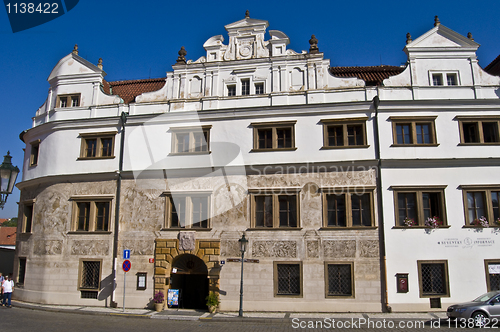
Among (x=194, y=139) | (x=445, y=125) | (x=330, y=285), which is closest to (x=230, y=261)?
(x=330, y=285)

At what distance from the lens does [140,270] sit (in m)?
20.6

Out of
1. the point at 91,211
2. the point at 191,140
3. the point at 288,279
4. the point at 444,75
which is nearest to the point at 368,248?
the point at 288,279

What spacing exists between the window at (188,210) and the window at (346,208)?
6300mm

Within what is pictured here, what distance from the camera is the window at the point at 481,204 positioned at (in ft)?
61.8

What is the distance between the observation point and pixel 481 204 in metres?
19.1

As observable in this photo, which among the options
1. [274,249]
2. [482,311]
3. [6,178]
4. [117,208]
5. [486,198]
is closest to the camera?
[6,178]

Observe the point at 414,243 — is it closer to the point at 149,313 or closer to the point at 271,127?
the point at 271,127

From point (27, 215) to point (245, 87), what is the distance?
15.6 m

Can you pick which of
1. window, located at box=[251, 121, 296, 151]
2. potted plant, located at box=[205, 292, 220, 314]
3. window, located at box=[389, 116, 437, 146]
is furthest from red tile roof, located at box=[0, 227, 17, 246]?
window, located at box=[389, 116, 437, 146]

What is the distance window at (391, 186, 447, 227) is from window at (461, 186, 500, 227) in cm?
122

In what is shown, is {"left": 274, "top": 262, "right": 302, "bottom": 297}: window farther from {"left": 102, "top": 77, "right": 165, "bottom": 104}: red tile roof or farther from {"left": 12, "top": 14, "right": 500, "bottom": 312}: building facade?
{"left": 102, "top": 77, "right": 165, "bottom": 104}: red tile roof

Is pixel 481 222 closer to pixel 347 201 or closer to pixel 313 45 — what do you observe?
pixel 347 201

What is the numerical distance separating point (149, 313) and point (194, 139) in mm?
9374

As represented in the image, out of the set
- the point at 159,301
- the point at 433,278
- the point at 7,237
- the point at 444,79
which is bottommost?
the point at 159,301
